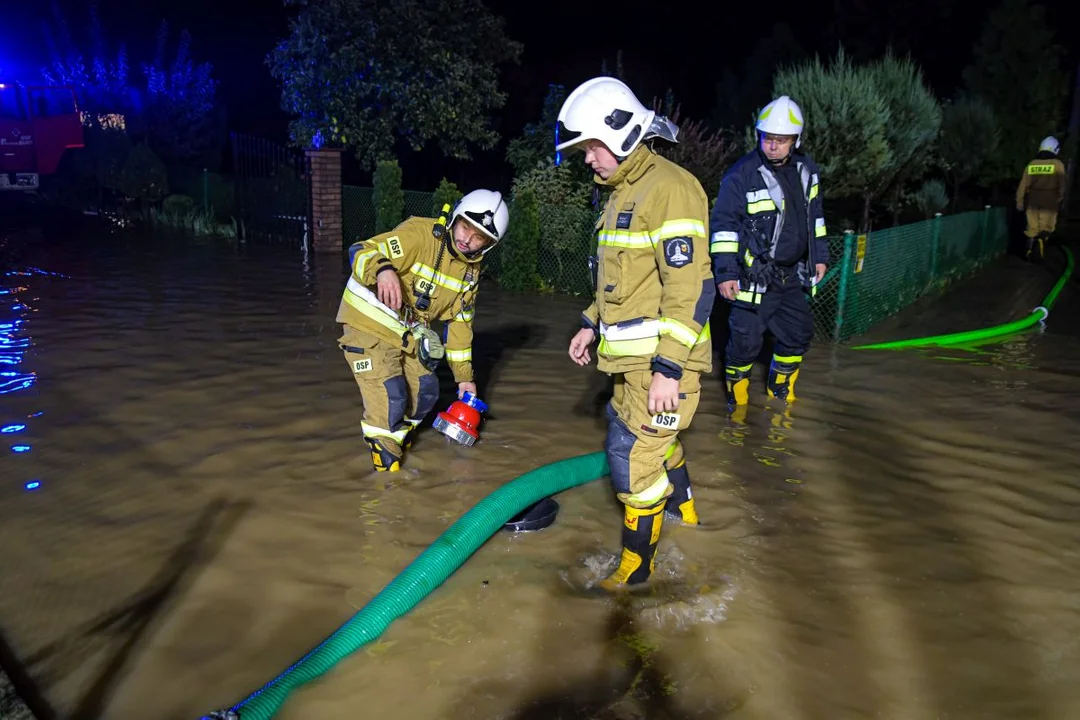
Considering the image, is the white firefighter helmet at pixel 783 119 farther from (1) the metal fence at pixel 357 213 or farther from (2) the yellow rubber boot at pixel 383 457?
(1) the metal fence at pixel 357 213

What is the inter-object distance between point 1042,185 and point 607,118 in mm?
12704

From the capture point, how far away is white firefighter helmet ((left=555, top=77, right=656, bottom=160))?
332cm

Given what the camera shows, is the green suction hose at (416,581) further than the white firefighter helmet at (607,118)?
No

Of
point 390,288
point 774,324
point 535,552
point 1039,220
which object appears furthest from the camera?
point 1039,220

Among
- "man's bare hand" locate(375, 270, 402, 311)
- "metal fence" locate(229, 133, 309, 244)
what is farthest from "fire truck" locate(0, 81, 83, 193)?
"man's bare hand" locate(375, 270, 402, 311)

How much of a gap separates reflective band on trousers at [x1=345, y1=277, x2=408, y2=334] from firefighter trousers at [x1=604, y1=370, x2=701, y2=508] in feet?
5.01

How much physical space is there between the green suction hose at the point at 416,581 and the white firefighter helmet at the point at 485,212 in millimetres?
1299

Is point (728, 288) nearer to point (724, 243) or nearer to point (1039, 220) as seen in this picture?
point (724, 243)

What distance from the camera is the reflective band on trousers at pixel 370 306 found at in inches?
180

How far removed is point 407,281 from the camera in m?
4.64

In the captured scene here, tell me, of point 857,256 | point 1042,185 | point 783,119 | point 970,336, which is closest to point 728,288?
point 783,119

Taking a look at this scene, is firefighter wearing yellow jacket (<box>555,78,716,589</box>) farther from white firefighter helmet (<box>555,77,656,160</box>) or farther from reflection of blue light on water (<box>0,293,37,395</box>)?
reflection of blue light on water (<box>0,293,37,395</box>)

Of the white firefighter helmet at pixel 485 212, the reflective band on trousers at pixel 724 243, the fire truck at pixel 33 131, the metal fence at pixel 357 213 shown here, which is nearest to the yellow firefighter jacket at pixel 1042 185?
the metal fence at pixel 357 213

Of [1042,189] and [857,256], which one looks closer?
[857,256]
